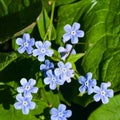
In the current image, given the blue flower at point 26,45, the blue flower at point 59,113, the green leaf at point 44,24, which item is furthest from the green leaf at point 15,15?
the blue flower at point 59,113

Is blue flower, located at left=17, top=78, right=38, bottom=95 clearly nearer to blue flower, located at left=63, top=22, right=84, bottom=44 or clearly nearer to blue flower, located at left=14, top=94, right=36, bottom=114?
blue flower, located at left=14, top=94, right=36, bottom=114

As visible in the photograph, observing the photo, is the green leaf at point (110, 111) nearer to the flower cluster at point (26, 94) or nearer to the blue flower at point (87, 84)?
the blue flower at point (87, 84)

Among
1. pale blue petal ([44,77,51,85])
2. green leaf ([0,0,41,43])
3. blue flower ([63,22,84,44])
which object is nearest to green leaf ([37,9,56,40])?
green leaf ([0,0,41,43])

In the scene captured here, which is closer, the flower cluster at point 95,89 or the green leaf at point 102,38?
the flower cluster at point 95,89

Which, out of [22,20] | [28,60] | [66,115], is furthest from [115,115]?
[22,20]

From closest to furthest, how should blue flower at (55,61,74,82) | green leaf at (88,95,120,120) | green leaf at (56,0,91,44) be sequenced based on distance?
blue flower at (55,61,74,82) < green leaf at (88,95,120,120) < green leaf at (56,0,91,44)

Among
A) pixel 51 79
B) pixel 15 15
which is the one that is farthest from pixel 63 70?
pixel 15 15

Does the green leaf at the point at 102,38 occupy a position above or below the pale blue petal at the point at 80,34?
below
